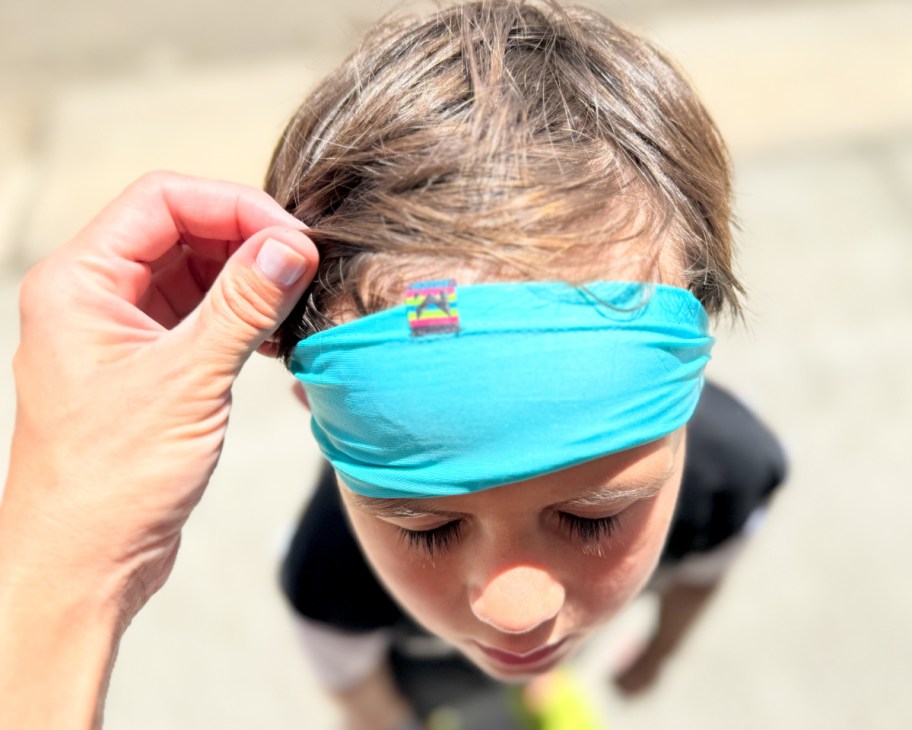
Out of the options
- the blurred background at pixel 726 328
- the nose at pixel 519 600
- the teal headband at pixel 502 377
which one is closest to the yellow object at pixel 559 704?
the blurred background at pixel 726 328

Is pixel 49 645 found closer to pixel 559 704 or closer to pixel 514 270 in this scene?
pixel 514 270

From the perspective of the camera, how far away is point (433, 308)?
3.66 feet

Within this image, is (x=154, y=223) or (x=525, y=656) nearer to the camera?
(x=154, y=223)

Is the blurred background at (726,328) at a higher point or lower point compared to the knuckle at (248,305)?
lower

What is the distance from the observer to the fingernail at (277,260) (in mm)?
1191

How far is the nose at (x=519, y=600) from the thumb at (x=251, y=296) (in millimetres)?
492

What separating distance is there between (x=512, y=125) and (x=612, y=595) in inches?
29.5

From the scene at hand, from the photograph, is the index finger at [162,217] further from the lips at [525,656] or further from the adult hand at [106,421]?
the lips at [525,656]

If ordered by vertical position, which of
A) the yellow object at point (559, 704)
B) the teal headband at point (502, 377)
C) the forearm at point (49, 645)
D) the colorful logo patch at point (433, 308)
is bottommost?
the yellow object at point (559, 704)

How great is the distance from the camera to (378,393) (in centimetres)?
116

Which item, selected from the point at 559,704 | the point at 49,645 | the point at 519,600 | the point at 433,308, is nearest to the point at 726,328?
the point at 519,600

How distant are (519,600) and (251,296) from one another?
1.88ft

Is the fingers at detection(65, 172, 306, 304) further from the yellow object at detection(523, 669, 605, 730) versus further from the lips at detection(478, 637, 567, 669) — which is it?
the yellow object at detection(523, 669, 605, 730)

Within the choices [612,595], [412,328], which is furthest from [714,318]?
[412,328]
